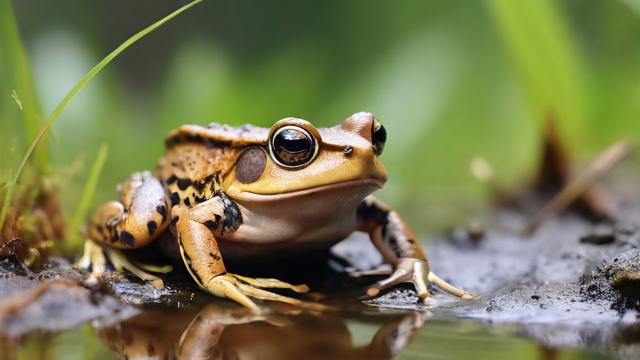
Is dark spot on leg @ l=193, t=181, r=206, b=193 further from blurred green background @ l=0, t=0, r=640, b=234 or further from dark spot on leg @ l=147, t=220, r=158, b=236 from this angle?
blurred green background @ l=0, t=0, r=640, b=234

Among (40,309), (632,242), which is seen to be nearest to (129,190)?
(40,309)

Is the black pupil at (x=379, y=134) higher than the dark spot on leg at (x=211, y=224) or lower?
higher

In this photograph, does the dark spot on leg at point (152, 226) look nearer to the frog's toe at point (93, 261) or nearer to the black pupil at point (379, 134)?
the frog's toe at point (93, 261)

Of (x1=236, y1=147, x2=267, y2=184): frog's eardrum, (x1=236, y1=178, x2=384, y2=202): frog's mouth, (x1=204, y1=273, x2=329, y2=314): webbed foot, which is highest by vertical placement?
(x1=236, y1=147, x2=267, y2=184): frog's eardrum

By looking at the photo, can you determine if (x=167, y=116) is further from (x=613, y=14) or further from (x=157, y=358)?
(x=157, y=358)

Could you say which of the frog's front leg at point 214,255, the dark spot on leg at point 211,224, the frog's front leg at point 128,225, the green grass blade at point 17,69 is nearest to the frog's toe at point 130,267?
the frog's front leg at point 128,225

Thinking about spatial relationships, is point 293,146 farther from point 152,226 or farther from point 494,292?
point 494,292

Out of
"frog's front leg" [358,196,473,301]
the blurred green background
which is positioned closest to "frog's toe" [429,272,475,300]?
"frog's front leg" [358,196,473,301]
